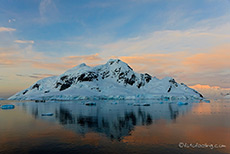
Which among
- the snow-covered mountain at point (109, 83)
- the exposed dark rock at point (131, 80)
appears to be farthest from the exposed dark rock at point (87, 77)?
the exposed dark rock at point (131, 80)

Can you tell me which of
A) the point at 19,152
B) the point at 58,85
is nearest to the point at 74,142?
the point at 19,152

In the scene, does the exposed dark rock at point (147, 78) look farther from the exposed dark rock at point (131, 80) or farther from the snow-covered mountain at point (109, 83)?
the exposed dark rock at point (131, 80)

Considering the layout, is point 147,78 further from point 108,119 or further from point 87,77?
point 108,119

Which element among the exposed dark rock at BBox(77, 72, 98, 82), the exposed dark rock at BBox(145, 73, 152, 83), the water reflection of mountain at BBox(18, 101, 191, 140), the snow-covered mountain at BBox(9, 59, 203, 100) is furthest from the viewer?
the exposed dark rock at BBox(145, 73, 152, 83)

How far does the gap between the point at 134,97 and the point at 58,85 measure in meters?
74.1

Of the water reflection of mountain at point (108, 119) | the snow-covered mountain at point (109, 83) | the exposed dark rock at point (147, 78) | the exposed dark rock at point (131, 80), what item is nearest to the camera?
the water reflection of mountain at point (108, 119)

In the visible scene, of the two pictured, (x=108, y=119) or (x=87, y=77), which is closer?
(x=108, y=119)

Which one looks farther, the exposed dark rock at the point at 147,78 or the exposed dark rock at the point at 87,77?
the exposed dark rock at the point at 147,78

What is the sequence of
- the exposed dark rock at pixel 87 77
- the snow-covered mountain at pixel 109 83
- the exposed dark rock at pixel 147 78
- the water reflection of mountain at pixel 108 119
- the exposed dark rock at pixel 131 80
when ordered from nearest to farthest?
the water reflection of mountain at pixel 108 119 → the snow-covered mountain at pixel 109 83 → the exposed dark rock at pixel 87 77 → the exposed dark rock at pixel 131 80 → the exposed dark rock at pixel 147 78

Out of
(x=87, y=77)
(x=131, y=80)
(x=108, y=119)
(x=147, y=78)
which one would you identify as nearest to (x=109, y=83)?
(x=87, y=77)

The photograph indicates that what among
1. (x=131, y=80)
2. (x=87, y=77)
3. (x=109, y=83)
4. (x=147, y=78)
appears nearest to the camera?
(x=109, y=83)

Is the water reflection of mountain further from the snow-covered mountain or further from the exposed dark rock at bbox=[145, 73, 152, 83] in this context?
the exposed dark rock at bbox=[145, 73, 152, 83]

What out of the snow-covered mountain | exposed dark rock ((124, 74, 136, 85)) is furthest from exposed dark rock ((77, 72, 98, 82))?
exposed dark rock ((124, 74, 136, 85))

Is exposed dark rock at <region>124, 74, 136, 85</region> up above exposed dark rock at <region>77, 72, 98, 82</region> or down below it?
below
